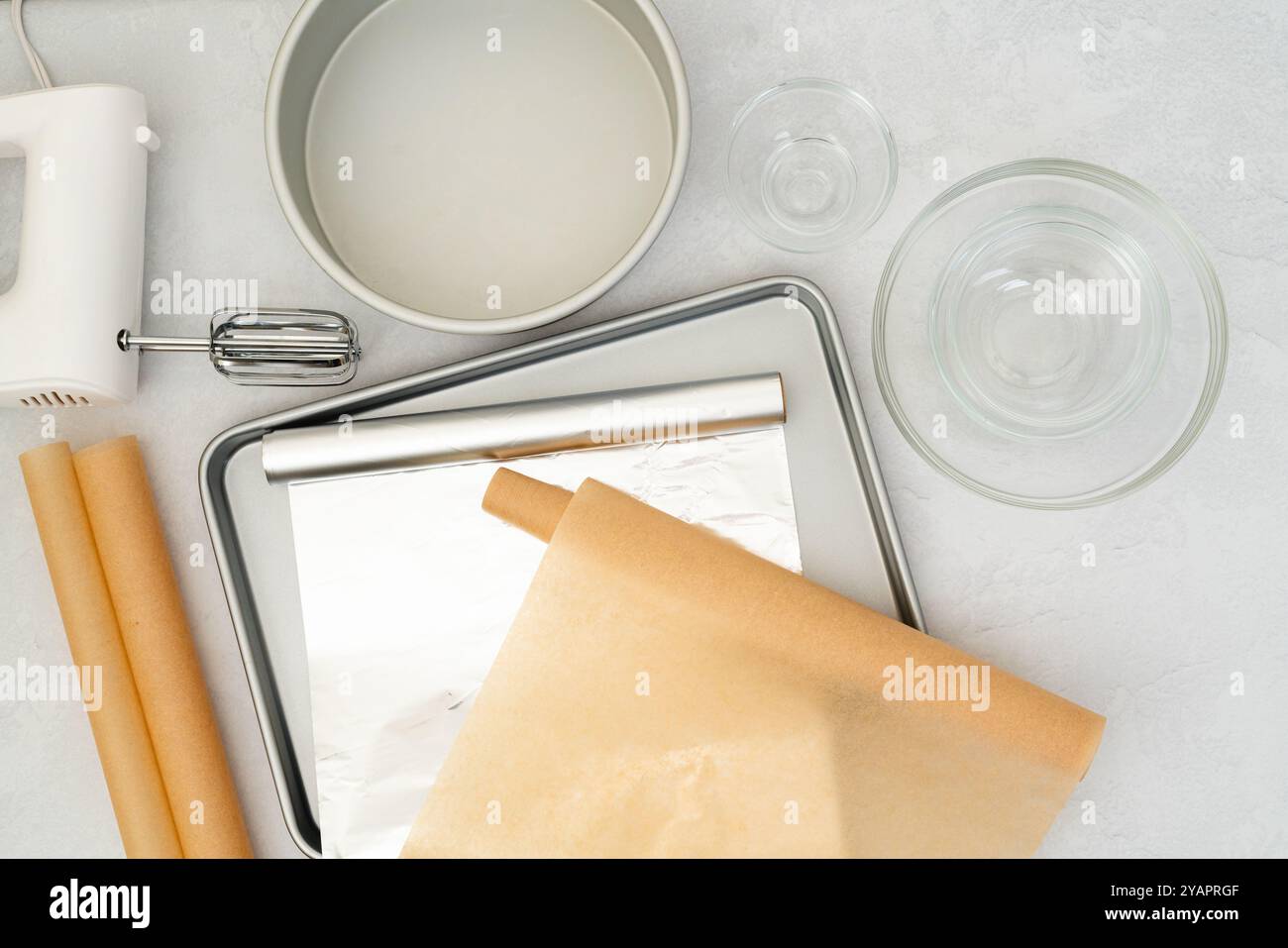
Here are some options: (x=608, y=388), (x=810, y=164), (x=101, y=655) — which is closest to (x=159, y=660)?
(x=101, y=655)

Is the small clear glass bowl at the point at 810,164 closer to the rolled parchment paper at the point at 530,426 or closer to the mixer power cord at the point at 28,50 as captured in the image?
the rolled parchment paper at the point at 530,426

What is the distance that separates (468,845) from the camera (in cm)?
43

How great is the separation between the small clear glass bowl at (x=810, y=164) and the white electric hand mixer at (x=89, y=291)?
241 millimetres

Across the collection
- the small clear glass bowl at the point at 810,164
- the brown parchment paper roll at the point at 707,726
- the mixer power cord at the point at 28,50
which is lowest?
the brown parchment paper roll at the point at 707,726

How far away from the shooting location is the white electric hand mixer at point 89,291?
0.42 meters

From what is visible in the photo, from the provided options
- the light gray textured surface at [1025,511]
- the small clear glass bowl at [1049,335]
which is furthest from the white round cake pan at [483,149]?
the small clear glass bowl at [1049,335]

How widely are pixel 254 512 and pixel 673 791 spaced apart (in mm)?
279

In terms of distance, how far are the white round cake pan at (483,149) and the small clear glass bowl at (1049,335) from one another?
6.4 inches

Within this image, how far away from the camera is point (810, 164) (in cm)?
48

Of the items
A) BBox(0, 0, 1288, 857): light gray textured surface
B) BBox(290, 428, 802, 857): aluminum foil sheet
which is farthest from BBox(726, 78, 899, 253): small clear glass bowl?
BBox(290, 428, 802, 857): aluminum foil sheet

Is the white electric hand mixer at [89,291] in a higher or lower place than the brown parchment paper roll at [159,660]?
higher

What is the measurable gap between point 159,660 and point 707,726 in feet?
0.97
